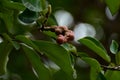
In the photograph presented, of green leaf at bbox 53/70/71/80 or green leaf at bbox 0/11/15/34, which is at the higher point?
green leaf at bbox 0/11/15/34

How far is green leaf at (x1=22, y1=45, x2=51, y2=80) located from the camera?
4.57ft

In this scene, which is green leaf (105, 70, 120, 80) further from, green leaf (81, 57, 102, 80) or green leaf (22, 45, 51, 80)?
green leaf (22, 45, 51, 80)

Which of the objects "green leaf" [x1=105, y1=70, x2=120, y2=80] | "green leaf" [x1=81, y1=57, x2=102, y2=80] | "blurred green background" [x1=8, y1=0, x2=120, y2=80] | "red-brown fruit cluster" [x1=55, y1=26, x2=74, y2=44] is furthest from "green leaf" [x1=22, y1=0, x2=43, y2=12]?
"blurred green background" [x1=8, y1=0, x2=120, y2=80]

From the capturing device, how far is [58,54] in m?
1.31

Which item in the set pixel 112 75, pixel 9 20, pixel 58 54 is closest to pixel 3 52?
pixel 9 20

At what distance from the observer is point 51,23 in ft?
4.85

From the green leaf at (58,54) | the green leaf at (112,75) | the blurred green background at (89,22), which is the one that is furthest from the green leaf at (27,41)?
the blurred green background at (89,22)

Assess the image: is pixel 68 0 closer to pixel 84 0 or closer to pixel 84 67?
pixel 84 0

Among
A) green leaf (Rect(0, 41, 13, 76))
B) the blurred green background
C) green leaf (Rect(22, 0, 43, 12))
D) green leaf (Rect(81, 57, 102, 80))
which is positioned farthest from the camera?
the blurred green background

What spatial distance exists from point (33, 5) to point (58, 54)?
6.8 inches

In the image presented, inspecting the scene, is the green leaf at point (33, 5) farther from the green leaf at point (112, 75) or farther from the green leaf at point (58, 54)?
the green leaf at point (112, 75)

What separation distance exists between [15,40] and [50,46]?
0.12 m

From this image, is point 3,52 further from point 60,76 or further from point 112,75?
point 112,75

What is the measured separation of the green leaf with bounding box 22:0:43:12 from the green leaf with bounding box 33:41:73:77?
12cm
